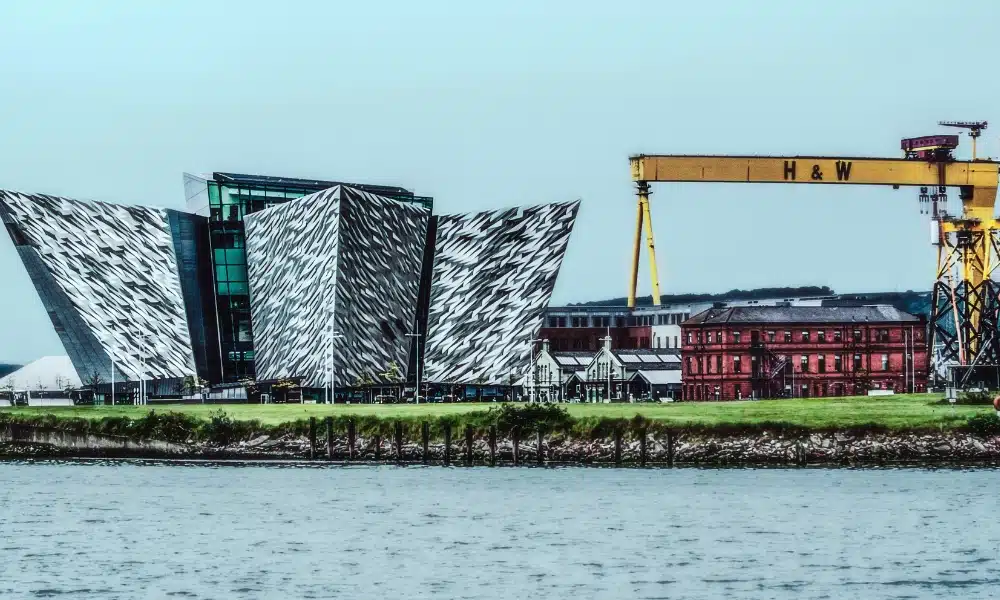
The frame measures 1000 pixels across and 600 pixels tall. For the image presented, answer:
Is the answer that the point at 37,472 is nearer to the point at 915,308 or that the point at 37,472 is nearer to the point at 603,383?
the point at 603,383

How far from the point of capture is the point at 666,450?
80.8 meters

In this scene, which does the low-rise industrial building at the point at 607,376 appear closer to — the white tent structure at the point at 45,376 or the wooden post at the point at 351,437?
the wooden post at the point at 351,437

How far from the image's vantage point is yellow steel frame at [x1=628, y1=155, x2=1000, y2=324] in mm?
96750

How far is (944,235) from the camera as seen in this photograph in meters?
102

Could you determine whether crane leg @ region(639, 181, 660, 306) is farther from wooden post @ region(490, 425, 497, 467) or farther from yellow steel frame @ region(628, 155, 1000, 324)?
wooden post @ region(490, 425, 497, 467)

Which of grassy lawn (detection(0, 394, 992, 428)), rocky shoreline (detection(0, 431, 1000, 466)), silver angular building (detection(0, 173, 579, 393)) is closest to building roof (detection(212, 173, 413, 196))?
silver angular building (detection(0, 173, 579, 393))

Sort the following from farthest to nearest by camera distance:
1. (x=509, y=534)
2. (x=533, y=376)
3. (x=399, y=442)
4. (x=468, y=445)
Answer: (x=533, y=376) → (x=399, y=442) → (x=468, y=445) → (x=509, y=534)

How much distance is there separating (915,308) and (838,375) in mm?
72896

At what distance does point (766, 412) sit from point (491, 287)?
188 ft

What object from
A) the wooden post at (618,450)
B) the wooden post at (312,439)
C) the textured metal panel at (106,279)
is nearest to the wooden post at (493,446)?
→ the wooden post at (618,450)

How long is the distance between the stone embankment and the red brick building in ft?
138

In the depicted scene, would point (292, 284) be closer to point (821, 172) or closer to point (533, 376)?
point (533, 376)

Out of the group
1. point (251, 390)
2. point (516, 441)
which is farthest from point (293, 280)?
point (516, 441)

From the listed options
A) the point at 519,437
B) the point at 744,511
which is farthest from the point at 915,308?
the point at 744,511
